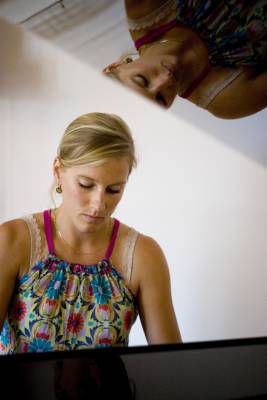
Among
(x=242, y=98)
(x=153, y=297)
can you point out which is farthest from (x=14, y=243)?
(x=242, y=98)

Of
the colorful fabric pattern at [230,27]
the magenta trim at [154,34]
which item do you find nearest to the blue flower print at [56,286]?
the magenta trim at [154,34]

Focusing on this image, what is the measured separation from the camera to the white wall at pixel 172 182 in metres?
0.97

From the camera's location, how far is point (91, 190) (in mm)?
981

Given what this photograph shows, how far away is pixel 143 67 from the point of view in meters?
1.12

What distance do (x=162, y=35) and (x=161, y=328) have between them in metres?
0.68

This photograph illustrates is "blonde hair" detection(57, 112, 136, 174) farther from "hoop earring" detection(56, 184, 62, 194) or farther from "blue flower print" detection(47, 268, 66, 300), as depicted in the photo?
"blue flower print" detection(47, 268, 66, 300)

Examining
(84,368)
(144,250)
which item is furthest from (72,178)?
(84,368)

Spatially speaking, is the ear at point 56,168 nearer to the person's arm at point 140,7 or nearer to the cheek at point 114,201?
the cheek at point 114,201

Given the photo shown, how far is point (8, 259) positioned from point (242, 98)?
0.73 metres

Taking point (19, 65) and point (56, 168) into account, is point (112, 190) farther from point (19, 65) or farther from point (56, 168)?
point (19, 65)

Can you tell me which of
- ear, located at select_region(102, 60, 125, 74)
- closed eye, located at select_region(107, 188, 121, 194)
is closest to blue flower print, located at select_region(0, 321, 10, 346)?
closed eye, located at select_region(107, 188, 121, 194)

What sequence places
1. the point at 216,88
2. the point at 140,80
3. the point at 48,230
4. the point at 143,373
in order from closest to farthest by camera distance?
the point at 143,373 < the point at 48,230 < the point at 140,80 < the point at 216,88

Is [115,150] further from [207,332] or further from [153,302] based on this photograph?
[207,332]

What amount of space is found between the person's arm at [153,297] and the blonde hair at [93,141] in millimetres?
220
